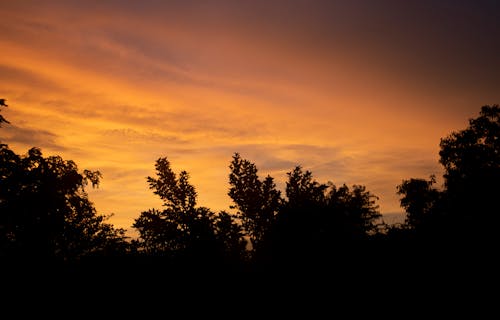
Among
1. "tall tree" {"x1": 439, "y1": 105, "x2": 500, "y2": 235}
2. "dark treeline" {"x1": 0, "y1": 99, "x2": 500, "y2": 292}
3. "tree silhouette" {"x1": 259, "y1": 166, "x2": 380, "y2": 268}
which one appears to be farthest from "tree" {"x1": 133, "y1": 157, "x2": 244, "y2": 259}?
"tall tree" {"x1": 439, "y1": 105, "x2": 500, "y2": 235}

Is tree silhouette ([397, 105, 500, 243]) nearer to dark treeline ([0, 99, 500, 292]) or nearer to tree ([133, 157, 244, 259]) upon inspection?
dark treeline ([0, 99, 500, 292])

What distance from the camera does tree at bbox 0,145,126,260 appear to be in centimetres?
1688

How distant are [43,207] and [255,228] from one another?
16459mm

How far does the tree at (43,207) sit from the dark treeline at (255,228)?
6 cm

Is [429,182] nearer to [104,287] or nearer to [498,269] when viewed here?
[498,269]

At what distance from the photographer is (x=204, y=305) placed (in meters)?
10.0

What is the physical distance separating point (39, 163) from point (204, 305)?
15.5 metres

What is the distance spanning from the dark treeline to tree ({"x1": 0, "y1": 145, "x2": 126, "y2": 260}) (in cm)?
6

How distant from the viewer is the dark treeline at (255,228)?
10.6 metres

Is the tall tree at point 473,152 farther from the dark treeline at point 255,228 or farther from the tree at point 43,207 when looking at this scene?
the tree at point 43,207

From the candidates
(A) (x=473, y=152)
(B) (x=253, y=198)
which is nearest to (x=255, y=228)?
(B) (x=253, y=198)

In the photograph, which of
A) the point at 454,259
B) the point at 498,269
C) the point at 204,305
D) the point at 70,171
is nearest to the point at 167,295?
the point at 204,305

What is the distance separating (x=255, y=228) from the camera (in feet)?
93.6

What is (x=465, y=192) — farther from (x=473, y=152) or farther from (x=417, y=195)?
(x=417, y=195)
